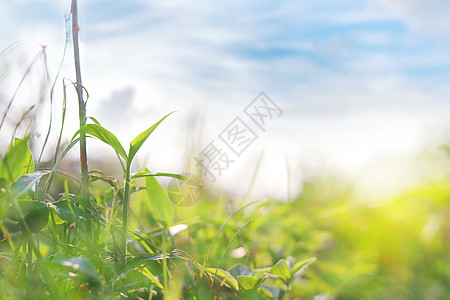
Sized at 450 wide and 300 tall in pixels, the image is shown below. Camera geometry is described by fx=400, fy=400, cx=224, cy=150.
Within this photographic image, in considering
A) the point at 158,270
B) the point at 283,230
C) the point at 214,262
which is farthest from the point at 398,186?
the point at 158,270

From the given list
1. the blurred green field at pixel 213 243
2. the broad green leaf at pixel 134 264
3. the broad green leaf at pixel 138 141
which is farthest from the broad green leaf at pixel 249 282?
the broad green leaf at pixel 138 141

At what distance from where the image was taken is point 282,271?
24.2 inches

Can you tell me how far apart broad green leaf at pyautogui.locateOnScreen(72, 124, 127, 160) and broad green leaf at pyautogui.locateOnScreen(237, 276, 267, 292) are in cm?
24

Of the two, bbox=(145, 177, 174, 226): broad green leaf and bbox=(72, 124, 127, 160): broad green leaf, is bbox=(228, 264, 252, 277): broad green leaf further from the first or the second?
bbox=(72, 124, 127, 160): broad green leaf

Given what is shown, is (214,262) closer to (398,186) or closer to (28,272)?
(28,272)

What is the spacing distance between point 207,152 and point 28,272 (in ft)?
1.50

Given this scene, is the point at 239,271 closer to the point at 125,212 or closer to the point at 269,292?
the point at 269,292

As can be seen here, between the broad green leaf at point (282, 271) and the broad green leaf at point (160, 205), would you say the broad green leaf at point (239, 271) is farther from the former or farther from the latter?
the broad green leaf at point (160, 205)

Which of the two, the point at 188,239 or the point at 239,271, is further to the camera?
the point at 188,239

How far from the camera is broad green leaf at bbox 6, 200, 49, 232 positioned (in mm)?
498

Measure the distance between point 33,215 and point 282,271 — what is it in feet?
1.19

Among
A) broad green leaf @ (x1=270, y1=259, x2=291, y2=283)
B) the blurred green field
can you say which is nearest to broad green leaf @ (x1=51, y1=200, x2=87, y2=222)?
the blurred green field

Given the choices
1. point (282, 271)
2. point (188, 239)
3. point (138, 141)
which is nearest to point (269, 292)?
point (282, 271)

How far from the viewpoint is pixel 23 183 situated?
462mm
